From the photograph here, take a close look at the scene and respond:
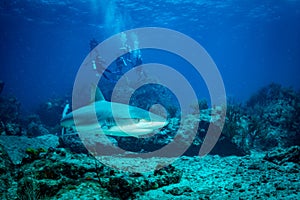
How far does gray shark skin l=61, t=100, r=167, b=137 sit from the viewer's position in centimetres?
306

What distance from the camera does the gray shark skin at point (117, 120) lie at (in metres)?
3.06

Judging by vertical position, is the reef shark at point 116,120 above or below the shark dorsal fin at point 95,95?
below

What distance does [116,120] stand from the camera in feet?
10.4

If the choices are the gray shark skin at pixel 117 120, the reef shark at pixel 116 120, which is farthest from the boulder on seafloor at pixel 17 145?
the gray shark skin at pixel 117 120

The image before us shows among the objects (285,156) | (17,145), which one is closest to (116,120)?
(285,156)

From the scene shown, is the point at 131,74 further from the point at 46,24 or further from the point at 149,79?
the point at 46,24

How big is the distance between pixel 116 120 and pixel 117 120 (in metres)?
0.02

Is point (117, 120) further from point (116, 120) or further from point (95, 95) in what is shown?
point (95, 95)

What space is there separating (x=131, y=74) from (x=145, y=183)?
13.8 metres

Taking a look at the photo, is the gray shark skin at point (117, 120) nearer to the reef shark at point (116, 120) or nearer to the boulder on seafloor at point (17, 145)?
the reef shark at point (116, 120)

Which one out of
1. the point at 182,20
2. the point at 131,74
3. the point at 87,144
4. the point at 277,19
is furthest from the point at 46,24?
the point at 277,19

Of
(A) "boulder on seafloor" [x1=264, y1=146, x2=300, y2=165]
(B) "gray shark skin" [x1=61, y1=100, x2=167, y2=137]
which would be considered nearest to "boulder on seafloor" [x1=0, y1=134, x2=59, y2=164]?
(B) "gray shark skin" [x1=61, y1=100, x2=167, y2=137]

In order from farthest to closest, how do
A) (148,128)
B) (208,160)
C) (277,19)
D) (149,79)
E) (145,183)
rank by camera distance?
(277,19) → (149,79) → (208,160) → (145,183) → (148,128)

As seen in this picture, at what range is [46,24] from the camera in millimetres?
35906
